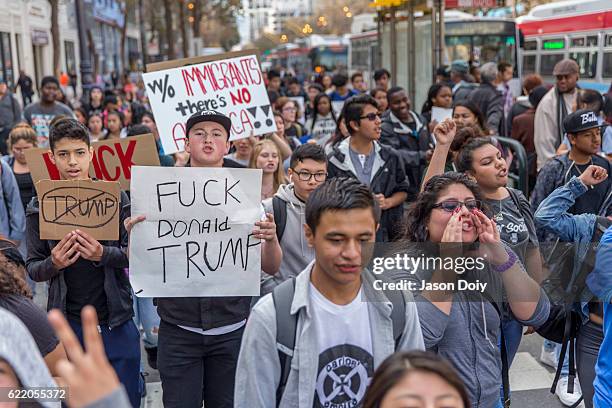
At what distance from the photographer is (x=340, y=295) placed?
2.47 m

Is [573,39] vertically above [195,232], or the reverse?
[573,39]

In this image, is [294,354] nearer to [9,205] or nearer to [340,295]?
[340,295]

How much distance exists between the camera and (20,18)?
33.2m

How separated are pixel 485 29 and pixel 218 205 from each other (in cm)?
1806

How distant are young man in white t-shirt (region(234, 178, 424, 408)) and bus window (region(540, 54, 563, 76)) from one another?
18.7m

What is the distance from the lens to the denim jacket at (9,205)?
604cm

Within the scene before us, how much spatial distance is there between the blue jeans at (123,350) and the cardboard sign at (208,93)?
189 centimetres

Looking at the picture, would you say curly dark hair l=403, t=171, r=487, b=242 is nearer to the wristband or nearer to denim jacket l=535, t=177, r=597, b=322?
the wristband

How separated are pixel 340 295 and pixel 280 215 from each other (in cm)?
172

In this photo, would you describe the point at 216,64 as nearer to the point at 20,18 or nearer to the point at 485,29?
the point at 485,29

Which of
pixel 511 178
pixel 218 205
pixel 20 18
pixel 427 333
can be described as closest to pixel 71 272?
pixel 218 205

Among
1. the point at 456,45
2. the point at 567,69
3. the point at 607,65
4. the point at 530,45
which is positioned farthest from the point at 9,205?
the point at 530,45

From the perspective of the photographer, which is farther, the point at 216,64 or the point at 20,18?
the point at 20,18

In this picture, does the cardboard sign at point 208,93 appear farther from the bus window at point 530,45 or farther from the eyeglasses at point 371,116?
the bus window at point 530,45
